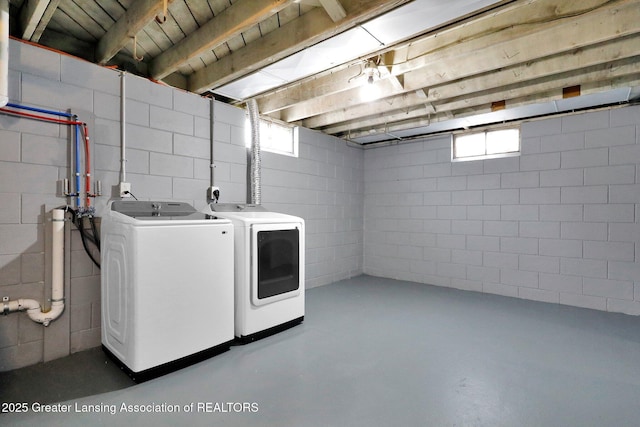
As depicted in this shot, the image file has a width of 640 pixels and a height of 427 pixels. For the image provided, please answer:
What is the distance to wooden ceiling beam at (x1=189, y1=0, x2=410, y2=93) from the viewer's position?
194 cm

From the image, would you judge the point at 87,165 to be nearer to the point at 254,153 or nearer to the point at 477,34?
the point at 254,153

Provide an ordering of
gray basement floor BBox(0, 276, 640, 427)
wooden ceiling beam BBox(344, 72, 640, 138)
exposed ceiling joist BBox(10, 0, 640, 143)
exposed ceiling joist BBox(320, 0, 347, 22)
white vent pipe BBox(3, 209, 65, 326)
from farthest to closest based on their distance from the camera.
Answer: wooden ceiling beam BBox(344, 72, 640, 138)
white vent pipe BBox(3, 209, 65, 326)
exposed ceiling joist BBox(10, 0, 640, 143)
exposed ceiling joist BBox(320, 0, 347, 22)
gray basement floor BBox(0, 276, 640, 427)

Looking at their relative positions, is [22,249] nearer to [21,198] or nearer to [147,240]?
[21,198]

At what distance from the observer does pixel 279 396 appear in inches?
74.4

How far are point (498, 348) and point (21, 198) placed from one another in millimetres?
3719

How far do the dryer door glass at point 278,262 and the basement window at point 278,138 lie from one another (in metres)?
1.50

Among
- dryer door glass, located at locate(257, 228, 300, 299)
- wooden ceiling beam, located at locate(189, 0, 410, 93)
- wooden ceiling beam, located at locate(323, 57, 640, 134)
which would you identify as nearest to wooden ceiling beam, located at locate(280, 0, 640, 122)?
wooden ceiling beam, located at locate(323, 57, 640, 134)

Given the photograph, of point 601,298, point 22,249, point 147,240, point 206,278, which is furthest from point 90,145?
point 601,298

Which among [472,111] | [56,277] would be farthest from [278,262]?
[472,111]

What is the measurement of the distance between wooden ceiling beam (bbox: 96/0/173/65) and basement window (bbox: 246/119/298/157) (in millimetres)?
1765

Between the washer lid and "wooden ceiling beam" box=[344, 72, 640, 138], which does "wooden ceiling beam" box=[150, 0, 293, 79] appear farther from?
"wooden ceiling beam" box=[344, 72, 640, 138]

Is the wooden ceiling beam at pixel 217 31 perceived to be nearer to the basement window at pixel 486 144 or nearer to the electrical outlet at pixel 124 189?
the electrical outlet at pixel 124 189

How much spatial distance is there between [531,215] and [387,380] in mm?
3042

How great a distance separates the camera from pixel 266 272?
107 inches
